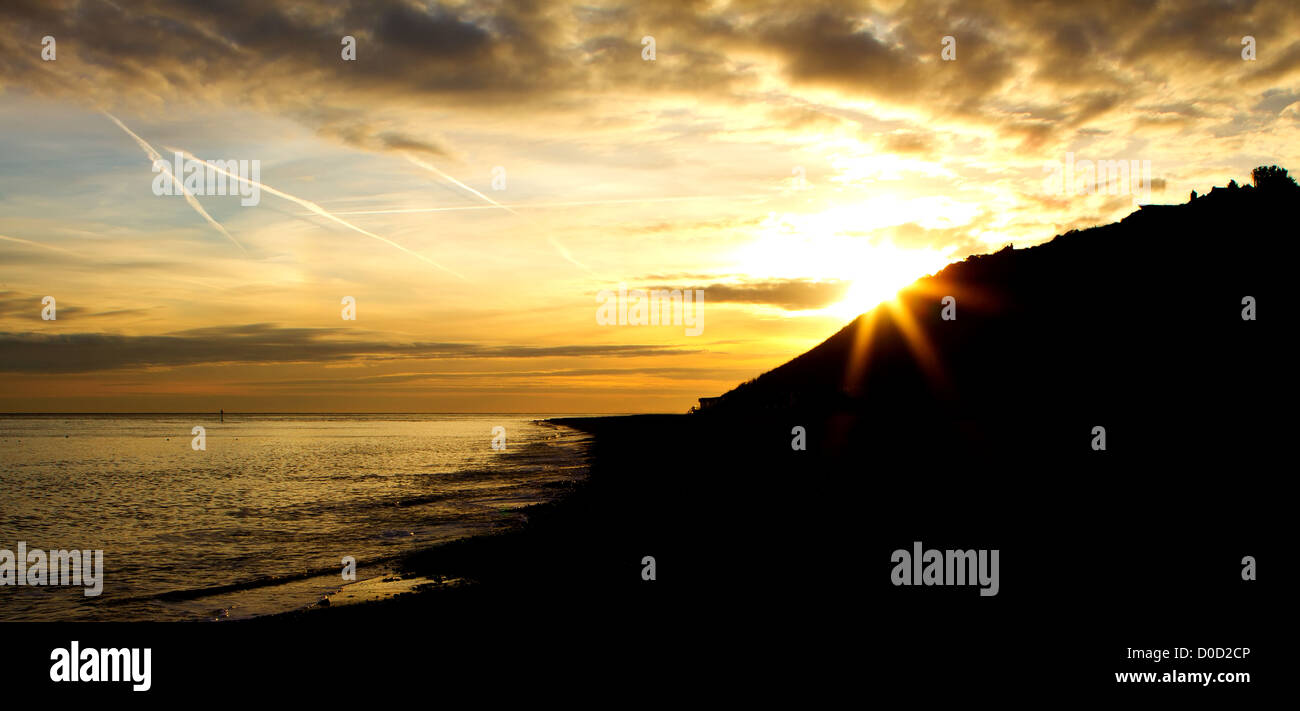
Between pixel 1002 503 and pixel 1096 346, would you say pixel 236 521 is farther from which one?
pixel 1096 346

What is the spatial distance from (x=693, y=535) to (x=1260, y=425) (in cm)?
2292

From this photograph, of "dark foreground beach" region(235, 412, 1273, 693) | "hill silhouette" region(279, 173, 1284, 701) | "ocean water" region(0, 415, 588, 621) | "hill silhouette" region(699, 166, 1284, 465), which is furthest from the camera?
"hill silhouette" region(699, 166, 1284, 465)

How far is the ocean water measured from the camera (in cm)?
1755

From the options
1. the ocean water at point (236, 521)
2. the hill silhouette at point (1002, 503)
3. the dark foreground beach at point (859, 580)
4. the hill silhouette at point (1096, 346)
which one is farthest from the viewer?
the hill silhouette at point (1096, 346)

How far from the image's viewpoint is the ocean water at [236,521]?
17.5 meters

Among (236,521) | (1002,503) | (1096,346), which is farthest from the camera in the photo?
(1096,346)

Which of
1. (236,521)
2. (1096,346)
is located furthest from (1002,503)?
(236,521)

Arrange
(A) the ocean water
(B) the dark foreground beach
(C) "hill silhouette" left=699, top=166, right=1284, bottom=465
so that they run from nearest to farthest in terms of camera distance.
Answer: (B) the dark foreground beach < (A) the ocean water < (C) "hill silhouette" left=699, top=166, right=1284, bottom=465

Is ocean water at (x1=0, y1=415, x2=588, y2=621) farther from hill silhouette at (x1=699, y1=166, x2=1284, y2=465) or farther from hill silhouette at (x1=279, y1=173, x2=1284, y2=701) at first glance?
hill silhouette at (x1=699, y1=166, x2=1284, y2=465)

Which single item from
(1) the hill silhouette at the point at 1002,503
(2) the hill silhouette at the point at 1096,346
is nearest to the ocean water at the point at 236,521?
(1) the hill silhouette at the point at 1002,503

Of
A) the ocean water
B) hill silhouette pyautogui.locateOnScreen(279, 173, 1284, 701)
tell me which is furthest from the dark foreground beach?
the ocean water

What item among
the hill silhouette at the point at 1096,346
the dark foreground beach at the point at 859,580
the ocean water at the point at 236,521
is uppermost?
the hill silhouette at the point at 1096,346

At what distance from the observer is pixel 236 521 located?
3097cm

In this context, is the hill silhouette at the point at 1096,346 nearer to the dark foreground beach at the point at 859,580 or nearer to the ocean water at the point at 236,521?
the dark foreground beach at the point at 859,580
